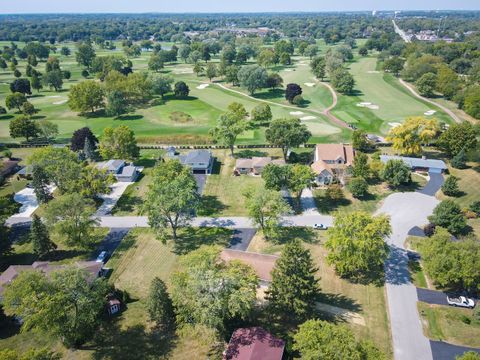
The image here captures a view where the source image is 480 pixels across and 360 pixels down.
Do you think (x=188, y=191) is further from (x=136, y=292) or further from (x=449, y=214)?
(x=449, y=214)

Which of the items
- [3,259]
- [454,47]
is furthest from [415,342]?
[454,47]

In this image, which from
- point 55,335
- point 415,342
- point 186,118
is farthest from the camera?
point 186,118

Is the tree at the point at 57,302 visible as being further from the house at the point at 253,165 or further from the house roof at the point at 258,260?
the house at the point at 253,165

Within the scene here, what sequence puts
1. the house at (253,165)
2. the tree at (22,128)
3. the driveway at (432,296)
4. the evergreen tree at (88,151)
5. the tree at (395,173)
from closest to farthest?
1. the driveway at (432,296)
2. the tree at (395,173)
3. the house at (253,165)
4. the evergreen tree at (88,151)
5. the tree at (22,128)

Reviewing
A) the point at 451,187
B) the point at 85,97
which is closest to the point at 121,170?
the point at 85,97

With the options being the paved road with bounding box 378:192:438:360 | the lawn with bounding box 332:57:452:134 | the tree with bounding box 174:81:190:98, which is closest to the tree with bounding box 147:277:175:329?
the paved road with bounding box 378:192:438:360

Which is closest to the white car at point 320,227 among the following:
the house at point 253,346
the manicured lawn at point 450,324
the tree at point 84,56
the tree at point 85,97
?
the manicured lawn at point 450,324
